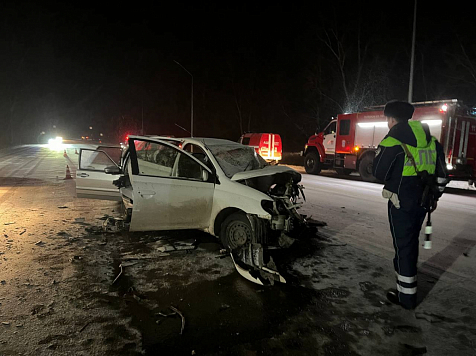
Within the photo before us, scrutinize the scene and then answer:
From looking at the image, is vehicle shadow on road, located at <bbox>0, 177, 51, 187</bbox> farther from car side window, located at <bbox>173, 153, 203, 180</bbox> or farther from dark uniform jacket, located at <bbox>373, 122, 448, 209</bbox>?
dark uniform jacket, located at <bbox>373, 122, 448, 209</bbox>

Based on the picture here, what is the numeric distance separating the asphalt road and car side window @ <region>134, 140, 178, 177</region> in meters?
1.15

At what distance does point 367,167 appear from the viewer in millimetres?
15602

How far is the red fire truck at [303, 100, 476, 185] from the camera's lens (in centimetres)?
1284

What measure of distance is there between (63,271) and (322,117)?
94.5ft

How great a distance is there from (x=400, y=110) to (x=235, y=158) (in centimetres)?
300

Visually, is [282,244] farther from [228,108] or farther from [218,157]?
[228,108]

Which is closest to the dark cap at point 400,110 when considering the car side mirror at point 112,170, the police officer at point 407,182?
the police officer at point 407,182

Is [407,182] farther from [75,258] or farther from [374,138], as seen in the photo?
[374,138]

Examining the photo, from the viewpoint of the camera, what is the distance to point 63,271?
4574mm

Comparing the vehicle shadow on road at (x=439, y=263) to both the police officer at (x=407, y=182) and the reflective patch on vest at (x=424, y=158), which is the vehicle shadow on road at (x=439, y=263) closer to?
the police officer at (x=407, y=182)

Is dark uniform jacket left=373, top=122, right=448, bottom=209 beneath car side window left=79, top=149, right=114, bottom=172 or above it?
above

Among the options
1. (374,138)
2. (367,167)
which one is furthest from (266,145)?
(374,138)

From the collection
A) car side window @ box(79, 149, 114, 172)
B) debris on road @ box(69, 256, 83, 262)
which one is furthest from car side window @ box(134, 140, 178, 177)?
debris on road @ box(69, 256, 83, 262)

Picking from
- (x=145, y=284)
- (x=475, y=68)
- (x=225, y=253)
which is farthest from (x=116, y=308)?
(x=475, y=68)
